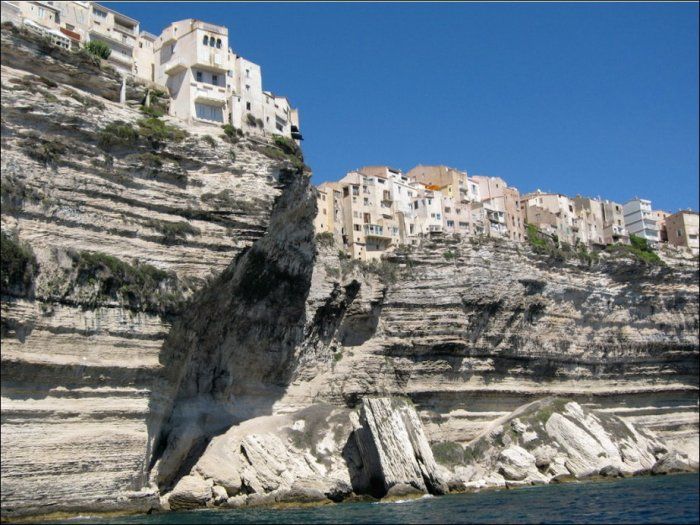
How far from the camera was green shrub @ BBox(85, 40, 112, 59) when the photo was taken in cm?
4231

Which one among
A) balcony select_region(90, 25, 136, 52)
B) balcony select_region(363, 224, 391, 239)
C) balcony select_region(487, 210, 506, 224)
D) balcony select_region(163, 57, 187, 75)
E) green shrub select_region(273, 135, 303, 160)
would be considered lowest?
balcony select_region(363, 224, 391, 239)

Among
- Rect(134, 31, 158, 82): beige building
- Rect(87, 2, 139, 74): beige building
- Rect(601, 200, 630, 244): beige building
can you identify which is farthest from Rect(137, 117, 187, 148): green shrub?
Rect(601, 200, 630, 244): beige building

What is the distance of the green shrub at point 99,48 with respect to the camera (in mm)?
42312

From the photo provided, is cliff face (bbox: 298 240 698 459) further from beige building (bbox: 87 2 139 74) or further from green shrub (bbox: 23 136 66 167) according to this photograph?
green shrub (bbox: 23 136 66 167)

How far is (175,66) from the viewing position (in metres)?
43.9

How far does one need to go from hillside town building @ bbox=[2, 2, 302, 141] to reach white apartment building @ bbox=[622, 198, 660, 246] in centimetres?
4744

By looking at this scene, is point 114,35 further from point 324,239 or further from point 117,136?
point 324,239

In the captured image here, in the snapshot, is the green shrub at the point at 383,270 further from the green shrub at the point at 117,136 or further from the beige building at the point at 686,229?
the beige building at the point at 686,229

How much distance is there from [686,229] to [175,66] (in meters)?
55.3

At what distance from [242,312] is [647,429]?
103 feet

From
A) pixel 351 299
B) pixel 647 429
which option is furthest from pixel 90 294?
pixel 647 429

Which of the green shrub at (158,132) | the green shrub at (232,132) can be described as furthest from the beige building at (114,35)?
the green shrub at (158,132)

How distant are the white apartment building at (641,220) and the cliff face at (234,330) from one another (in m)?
25.7

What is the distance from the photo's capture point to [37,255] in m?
29.5
